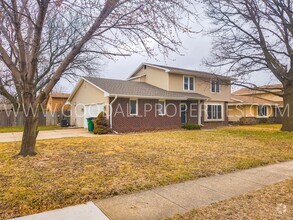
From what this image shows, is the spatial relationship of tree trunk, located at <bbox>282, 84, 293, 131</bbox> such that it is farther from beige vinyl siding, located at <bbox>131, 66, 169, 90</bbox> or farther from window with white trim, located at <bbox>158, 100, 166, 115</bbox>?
beige vinyl siding, located at <bbox>131, 66, 169, 90</bbox>

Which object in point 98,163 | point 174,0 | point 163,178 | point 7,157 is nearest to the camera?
point 163,178

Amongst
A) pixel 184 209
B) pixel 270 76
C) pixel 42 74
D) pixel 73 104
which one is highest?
pixel 42 74

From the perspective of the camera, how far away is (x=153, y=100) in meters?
18.0

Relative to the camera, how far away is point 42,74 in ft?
81.1

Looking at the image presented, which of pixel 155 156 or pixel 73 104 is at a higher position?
pixel 73 104

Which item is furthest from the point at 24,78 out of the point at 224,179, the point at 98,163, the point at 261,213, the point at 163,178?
the point at 261,213

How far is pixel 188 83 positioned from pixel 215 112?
449 cm

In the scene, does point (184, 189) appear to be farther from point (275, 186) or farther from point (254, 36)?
point (254, 36)

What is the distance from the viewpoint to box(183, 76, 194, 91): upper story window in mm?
21594

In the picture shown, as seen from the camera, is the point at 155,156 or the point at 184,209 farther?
the point at 155,156

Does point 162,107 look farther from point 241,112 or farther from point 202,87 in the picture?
point 241,112

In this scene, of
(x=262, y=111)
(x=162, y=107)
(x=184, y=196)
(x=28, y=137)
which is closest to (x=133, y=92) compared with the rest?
(x=162, y=107)

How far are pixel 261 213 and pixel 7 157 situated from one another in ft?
23.9

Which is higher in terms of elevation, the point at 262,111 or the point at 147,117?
the point at 262,111
